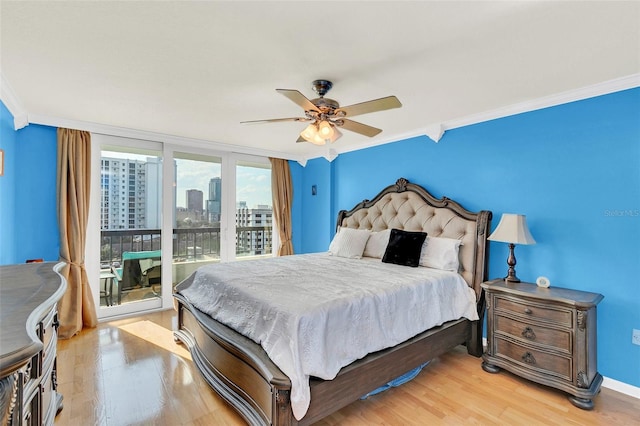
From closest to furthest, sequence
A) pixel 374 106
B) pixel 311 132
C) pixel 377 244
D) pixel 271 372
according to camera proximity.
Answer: pixel 271 372, pixel 374 106, pixel 311 132, pixel 377 244

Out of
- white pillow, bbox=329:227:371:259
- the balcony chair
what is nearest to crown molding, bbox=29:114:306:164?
the balcony chair

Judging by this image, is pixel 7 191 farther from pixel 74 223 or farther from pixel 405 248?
pixel 405 248

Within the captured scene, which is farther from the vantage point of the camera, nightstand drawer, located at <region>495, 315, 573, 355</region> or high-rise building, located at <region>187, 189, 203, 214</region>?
high-rise building, located at <region>187, 189, 203, 214</region>

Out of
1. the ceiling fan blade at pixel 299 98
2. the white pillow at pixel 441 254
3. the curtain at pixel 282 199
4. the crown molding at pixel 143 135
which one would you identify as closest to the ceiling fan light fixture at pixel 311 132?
the ceiling fan blade at pixel 299 98

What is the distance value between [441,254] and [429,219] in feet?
1.77

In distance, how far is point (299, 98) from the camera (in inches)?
81.6

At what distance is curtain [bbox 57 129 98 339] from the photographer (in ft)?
11.2

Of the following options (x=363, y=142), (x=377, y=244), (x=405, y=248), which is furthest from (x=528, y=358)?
(x=363, y=142)

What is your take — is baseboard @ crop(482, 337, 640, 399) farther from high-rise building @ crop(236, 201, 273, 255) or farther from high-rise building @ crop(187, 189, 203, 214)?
high-rise building @ crop(187, 189, 203, 214)

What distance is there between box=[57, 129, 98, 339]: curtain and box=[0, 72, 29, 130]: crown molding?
339mm

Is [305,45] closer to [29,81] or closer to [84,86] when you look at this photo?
[84,86]

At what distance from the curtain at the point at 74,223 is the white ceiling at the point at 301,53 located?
0.50 metres

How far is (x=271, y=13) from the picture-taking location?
5.24ft

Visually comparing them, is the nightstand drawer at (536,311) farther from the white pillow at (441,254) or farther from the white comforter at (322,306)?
the white pillow at (441,254)
